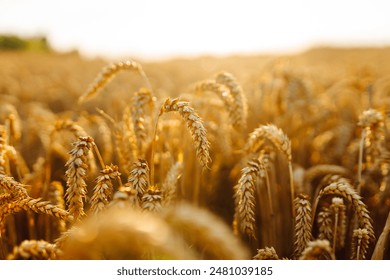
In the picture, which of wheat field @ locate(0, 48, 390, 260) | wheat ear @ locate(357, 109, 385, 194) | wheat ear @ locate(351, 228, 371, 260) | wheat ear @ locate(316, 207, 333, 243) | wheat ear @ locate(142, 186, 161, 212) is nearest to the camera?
wheat field @ locate(0, 48, 390, 260)

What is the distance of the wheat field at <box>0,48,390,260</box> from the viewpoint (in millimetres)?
1225

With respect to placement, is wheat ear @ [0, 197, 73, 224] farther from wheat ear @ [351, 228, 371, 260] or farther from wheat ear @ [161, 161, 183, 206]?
wheat ear @ [351, 228, 371, 260]

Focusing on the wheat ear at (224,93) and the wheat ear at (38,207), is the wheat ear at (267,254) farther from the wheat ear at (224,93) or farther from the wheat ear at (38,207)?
the wheat ear at (38,207)

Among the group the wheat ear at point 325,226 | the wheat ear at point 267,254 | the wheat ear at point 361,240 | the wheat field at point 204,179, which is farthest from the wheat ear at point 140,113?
the wheat ear at point 361,240

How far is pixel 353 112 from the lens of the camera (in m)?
3.92

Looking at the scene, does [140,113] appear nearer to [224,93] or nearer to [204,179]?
[224,93]

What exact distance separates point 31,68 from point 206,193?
925 cm

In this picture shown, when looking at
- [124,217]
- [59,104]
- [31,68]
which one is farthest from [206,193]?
[31,68]

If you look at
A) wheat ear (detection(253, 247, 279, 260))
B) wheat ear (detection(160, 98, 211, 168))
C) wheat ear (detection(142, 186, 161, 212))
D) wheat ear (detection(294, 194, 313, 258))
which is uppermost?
wheat ear (detection(160, 98, 211, 168))

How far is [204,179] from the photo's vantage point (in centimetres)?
263

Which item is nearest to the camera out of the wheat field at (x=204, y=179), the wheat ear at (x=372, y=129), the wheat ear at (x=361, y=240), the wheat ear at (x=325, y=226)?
the wheat field at (x=204, y=179)

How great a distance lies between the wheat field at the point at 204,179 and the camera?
1225mm

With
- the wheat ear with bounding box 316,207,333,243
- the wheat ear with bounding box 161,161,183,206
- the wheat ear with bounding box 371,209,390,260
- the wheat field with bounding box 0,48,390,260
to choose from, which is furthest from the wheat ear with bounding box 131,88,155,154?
the wheat ear with bounding box 371,209,390,260
